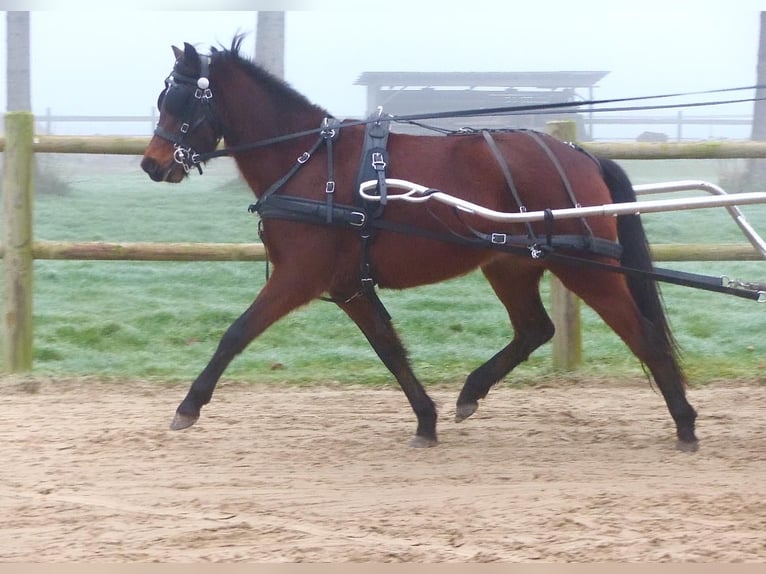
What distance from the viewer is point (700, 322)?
7.98m

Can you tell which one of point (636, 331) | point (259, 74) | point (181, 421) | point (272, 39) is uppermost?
point (272, 39)

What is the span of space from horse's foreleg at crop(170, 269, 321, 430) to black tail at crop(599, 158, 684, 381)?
5.36ft

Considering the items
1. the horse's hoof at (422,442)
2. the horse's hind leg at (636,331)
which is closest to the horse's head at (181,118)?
the horse's hoof at (422,442)

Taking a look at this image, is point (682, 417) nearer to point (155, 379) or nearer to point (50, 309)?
point (155, 379)

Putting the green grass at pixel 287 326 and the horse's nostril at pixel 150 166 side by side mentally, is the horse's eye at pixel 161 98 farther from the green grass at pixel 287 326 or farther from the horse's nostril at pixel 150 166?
the green grass at pixel 287 326

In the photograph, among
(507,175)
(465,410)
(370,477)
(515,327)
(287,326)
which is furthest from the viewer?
(287,326)

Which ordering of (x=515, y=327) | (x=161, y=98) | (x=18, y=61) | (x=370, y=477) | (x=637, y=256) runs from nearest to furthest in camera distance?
1. (x=370, y=477)
2. (x=161, y=98)
3. (x=637, y=256)
4. (x=515, y=327)
5. (x=18, y=61)

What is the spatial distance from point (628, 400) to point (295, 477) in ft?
8.05

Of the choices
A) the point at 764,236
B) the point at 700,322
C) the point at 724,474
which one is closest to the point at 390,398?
the point at 724,474

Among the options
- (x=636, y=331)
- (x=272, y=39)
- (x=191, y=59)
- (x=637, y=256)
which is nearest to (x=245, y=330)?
(x=191, y=59)

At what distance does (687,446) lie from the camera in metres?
4.95

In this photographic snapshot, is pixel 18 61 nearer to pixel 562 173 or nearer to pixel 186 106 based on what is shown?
pixel 186 106

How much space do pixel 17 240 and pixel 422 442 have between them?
10.5ft

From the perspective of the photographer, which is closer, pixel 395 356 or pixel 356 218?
pixel 356 218
